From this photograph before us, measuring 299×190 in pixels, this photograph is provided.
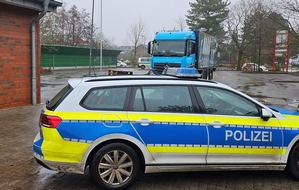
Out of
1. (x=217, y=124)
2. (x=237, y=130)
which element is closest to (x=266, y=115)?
(x=237, y=130)

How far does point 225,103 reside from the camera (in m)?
4.62

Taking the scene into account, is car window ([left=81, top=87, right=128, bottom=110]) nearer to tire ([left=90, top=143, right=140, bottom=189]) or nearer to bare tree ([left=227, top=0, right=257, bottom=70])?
tire ([left=90, top=143, right=140, bottom=189])

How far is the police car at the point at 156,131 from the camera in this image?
415 centimetres

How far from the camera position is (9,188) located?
171 inches

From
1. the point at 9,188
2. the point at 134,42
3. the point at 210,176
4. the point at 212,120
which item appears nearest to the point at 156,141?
the point at 212,120

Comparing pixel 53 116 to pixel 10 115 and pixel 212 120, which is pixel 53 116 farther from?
pixel 10 115

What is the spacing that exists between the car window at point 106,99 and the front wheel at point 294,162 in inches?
98.6

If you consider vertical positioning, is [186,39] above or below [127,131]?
above

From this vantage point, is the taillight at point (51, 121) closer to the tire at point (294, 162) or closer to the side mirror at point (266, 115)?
the side mirror at point (266, 115)

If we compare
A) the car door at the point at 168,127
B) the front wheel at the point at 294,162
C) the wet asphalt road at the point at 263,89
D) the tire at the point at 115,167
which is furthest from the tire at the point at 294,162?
the wet asphalt road at the point at 263,89

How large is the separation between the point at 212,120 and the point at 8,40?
7.64m

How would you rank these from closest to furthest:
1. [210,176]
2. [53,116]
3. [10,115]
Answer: [53,116] < [210,176] < [10,115]

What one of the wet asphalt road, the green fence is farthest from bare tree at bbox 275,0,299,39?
the green fence

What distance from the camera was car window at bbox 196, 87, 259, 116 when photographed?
15.0ft
